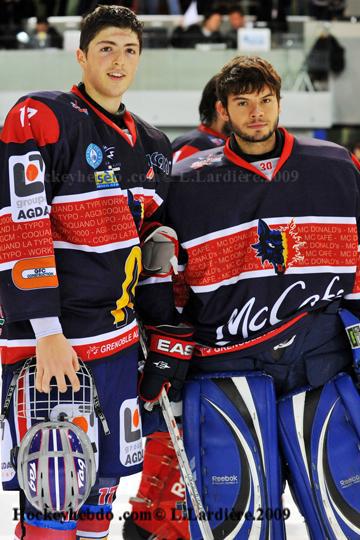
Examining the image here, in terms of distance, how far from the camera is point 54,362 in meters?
2.15

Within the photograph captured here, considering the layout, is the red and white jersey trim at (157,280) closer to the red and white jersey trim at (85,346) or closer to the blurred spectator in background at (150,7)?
the red and white jersey trim at (85,346)

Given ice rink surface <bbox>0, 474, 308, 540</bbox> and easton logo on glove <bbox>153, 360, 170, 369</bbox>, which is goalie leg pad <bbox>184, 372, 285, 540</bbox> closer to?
easton logo on glove <bbox>153, 360, 170, 369</bbox>

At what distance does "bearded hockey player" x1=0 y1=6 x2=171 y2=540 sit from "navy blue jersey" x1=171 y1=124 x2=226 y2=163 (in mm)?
1576

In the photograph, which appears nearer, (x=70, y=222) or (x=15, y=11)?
(x=70, y=222)

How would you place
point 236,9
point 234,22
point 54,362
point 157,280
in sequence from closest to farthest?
point 54,362
point 157,280
point 234,22
point 236,9

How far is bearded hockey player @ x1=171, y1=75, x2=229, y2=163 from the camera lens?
13.3 ft

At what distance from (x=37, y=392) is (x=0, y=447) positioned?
0.74ft

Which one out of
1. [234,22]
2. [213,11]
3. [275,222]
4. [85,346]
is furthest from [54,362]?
[213,11]

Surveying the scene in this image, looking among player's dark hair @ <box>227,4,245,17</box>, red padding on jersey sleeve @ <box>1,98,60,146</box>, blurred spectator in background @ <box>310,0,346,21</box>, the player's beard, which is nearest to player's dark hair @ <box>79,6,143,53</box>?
red padding on jersey sleeve @ <box>1,98,60,146</box>

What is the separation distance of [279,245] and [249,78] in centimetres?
47

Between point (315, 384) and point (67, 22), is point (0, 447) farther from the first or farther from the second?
point (67, 22)

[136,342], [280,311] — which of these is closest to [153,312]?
[136,342]

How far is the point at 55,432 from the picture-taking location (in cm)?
217

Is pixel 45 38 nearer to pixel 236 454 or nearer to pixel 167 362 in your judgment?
pixel 167 362
